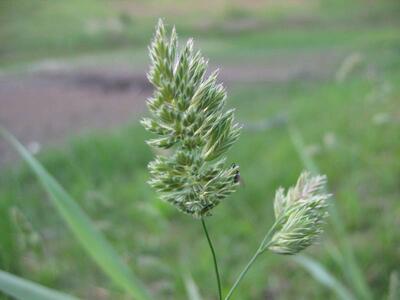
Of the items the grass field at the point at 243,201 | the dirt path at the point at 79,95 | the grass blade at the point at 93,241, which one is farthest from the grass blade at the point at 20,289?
the dirt path at the point at 79,95

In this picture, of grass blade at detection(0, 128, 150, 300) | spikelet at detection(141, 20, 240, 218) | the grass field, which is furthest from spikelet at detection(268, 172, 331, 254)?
the grass field

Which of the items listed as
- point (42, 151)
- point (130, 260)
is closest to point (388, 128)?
point (130, 260)

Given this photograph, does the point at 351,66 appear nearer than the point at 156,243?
Yes

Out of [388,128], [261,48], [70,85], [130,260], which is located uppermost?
[261,48]

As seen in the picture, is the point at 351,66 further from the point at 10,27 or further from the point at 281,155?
the point at 10,27

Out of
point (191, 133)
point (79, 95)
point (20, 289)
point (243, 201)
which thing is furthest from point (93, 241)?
point (79, 95)

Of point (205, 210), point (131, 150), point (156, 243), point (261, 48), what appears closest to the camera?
point (205, 210)

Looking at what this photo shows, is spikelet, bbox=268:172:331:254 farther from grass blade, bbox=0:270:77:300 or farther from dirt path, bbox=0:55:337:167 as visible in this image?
dirt path, bbox=0:55:337:167

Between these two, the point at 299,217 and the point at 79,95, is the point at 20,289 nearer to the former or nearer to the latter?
the point at 299,217
